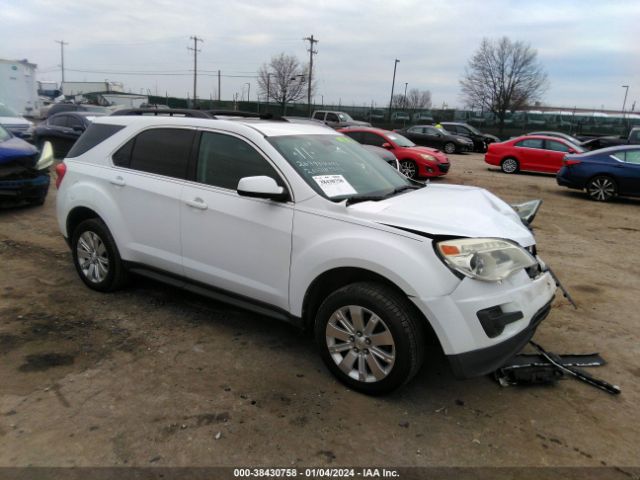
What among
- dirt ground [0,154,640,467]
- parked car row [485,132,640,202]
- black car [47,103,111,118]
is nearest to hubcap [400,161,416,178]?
parked car row [485,132,640,202]

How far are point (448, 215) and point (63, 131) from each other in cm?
1409

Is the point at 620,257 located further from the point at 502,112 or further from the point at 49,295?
the point at 502,112

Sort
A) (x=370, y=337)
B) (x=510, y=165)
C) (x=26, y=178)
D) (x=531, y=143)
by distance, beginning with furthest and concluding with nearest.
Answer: (x=510, y=165) → (x=531, y=143) → (x=26, y=178) → (x=370, y=337)

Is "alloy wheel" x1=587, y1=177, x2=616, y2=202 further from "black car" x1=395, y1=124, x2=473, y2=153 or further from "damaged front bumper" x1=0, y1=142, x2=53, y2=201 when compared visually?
"black car" x1=395, y1=124, x2=473, y2=153

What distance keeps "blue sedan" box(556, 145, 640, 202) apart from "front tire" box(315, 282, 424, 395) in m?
10.8

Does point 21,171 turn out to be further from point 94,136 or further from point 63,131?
point 63,131

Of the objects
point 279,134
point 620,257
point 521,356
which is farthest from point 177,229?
point 620,257

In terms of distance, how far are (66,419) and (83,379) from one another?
0.44 meters

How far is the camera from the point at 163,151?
4.14 m

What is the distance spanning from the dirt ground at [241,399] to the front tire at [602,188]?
26.0 feet

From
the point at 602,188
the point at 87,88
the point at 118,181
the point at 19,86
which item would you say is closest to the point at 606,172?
the point at 602,188

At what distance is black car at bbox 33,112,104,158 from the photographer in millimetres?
14055

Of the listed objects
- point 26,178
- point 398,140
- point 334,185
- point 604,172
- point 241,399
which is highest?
point 398,140

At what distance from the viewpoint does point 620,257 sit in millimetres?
6895
